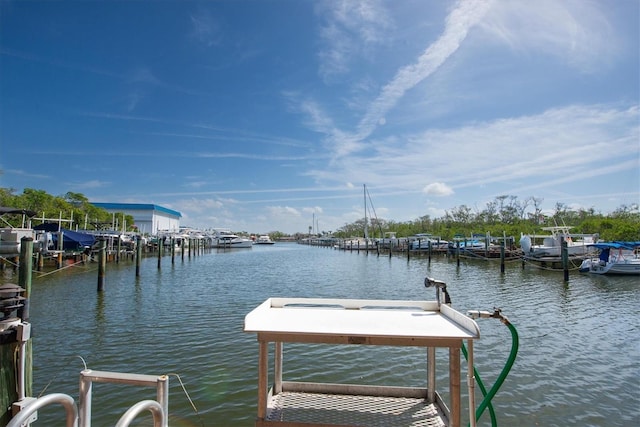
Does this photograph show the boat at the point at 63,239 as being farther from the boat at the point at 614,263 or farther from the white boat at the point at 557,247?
the white boat at the point at 557,247

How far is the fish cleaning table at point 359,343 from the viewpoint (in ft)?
10.5

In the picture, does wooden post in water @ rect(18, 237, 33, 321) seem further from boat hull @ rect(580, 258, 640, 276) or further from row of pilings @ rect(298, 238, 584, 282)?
boat hull @ rect(580, 258, 640, 276)

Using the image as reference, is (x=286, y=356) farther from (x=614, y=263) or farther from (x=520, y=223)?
(x=520, y=223)

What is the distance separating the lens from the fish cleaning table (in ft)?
10.5

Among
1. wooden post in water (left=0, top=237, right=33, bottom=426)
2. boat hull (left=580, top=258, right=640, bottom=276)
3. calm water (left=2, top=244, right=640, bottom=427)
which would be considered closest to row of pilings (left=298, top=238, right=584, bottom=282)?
boat hull (left=580, top=258, right=640, bottom=276)

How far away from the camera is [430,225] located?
9662cm

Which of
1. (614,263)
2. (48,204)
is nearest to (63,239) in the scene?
(48,204)

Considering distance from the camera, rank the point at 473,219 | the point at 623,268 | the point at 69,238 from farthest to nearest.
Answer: the point at 473,219
the point at 69,238
the point at 623,268

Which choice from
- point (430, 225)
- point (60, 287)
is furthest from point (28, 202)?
point (430, 225)

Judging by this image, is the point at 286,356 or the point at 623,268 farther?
the point at 623,268

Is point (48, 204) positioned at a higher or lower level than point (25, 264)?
higher

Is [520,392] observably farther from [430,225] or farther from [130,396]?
[430,225]

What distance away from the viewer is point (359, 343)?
325cm

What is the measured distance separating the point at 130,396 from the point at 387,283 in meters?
20.1
